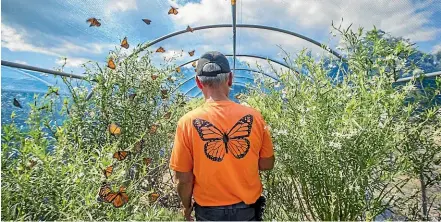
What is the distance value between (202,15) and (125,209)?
3.63 m

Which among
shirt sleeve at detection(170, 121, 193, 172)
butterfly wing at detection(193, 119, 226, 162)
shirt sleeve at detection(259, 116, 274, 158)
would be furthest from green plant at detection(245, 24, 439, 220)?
shirt sleeve at detection(170, 121, 193, 172)

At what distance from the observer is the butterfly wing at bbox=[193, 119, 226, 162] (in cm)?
149

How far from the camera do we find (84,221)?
135cm

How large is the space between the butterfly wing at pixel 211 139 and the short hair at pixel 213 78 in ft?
0.61

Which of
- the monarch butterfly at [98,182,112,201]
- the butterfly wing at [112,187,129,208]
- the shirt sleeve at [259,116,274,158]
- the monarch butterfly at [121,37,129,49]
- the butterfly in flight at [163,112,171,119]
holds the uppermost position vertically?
the monarch butterfly at [121,37,129,49]

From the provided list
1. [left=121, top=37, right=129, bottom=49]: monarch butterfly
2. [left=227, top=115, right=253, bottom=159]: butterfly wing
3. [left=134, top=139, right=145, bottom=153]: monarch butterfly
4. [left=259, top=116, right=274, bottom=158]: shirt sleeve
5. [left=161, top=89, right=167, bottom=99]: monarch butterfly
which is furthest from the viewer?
[left=161, top=89, right=167, bottom=99]: monarch butterfly

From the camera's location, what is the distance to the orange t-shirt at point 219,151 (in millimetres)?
1492

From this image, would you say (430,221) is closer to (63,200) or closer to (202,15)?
(63,200)

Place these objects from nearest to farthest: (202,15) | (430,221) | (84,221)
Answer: (84,221), (430,221), (202,15)

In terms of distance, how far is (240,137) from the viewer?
1518 millimetres

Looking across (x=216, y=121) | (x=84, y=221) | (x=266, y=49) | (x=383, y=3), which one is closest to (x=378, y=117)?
(x=216, y=121)

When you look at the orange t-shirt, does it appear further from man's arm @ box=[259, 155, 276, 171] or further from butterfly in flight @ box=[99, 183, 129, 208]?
butterfly in flight @ box=[99, 183, 129, 208]

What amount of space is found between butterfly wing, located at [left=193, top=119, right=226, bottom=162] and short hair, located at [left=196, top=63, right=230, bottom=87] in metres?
0.18

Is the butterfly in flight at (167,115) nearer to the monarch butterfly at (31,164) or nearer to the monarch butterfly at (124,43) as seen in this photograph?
the monarch butterfly at (124,43)
